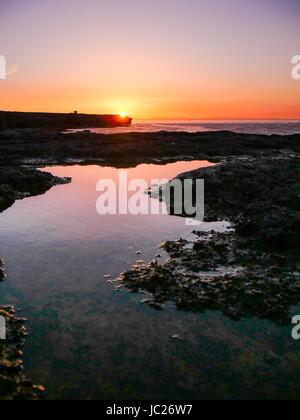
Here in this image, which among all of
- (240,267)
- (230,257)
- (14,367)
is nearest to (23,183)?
(230,257)

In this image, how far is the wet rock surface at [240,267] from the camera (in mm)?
9219

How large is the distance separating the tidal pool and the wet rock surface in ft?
1.83

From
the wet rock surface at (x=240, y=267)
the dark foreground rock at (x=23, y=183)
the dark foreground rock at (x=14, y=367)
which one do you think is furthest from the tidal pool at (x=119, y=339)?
the dark foreground rock at (x=23, y=183)

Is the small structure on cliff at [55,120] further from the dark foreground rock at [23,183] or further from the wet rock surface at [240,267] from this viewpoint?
the wet rock surface at [240,267]

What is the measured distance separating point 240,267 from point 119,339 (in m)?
5.09

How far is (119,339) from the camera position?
307 inches

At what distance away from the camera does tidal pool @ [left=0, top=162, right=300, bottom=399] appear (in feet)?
21.2

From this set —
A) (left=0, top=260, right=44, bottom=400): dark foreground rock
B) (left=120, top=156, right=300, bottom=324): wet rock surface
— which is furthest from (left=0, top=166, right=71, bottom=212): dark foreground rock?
(left=0, top=260, right=44, bottom=400): dark foreground rock

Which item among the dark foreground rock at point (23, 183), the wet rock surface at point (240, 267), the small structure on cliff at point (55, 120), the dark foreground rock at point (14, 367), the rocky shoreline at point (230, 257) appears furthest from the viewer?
the small structure on cliff at point (55, 120)

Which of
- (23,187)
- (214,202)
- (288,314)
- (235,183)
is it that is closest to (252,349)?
(288,314)

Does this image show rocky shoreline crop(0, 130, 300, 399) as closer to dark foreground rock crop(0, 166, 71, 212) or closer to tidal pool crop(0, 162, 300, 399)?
dark foreground rock crop(0, 166, 71, 212)

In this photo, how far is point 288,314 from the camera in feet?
28.6

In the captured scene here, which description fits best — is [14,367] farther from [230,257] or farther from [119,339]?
[230,257]

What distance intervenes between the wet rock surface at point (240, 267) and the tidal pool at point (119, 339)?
56 centimetres
